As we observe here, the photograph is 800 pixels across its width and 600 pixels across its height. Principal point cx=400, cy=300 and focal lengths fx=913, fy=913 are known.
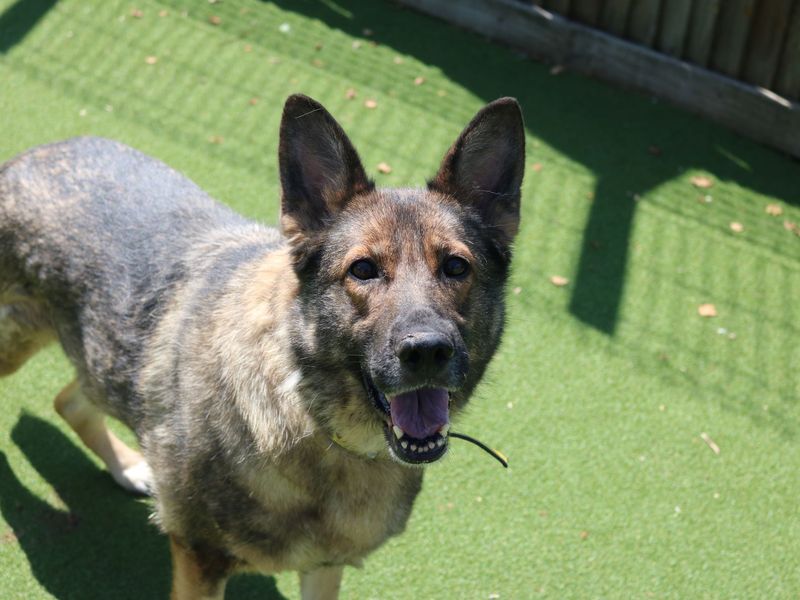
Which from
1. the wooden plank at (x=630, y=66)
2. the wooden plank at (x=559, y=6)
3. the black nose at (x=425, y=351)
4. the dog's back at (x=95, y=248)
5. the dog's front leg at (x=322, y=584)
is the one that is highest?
the black nose at (x=425, y=351)

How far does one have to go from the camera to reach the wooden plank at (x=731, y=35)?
717 cm

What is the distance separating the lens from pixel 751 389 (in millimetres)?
5457

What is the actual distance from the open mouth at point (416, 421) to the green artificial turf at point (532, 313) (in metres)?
0.81

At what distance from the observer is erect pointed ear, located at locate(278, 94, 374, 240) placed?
3.31m

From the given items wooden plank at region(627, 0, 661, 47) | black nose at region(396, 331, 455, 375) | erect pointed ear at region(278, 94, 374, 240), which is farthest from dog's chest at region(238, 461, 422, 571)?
wooden plank at region(627, 0, 661, 47)

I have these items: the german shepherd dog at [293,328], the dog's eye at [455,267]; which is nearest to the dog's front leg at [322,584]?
the german shepherd dog at [293,328]

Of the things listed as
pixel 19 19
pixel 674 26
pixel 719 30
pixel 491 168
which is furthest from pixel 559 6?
pixel 491 168

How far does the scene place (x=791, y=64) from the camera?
7.04 metres

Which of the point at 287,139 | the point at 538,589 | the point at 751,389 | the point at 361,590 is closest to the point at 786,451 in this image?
the point at 751,389

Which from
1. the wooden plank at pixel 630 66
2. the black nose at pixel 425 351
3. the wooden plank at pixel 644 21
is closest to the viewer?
the black nose at pixel 425 351

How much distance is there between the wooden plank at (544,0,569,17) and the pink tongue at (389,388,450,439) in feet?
18.4

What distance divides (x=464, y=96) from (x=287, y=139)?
4.49 m

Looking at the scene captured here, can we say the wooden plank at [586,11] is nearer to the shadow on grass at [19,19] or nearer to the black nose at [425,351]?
the shadow on grass at [19,19]

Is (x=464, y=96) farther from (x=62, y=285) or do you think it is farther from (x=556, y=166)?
(x=62, y=285)
